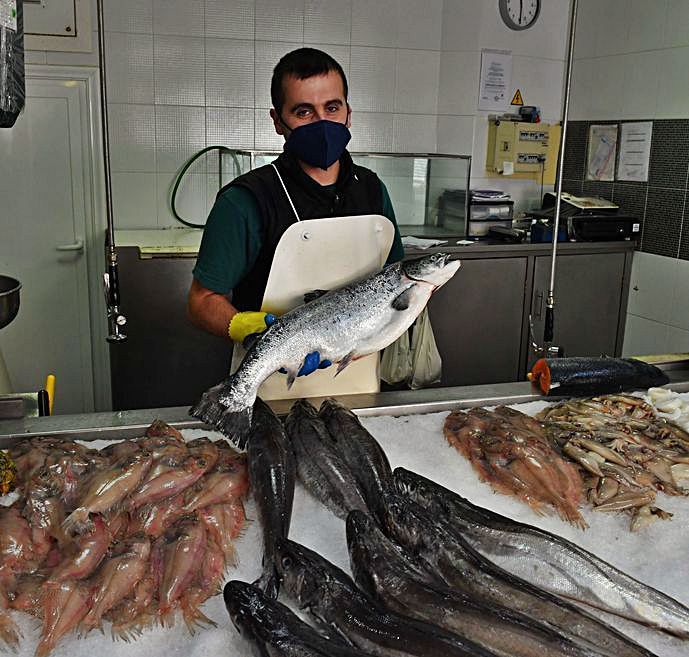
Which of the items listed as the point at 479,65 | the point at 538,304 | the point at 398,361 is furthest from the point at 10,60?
the point at 479,65

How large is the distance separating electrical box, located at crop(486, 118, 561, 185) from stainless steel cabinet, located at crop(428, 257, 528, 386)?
789 millimetres

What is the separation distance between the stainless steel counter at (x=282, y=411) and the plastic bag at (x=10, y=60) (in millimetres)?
754

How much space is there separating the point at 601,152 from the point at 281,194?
129 inches

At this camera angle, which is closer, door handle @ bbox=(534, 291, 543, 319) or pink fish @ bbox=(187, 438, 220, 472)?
pink fish @ bbox=(187, 438, 220, 472)

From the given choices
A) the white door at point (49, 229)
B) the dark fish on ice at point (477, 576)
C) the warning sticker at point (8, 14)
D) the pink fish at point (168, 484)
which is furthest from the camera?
the white door at point (49, 229)

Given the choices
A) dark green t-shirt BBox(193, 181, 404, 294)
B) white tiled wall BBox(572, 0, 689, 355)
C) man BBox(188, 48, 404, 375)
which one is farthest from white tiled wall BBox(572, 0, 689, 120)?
dark green t-shirt BBox(193, 181, 404, 294)

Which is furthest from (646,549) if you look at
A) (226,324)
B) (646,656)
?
(226,324)

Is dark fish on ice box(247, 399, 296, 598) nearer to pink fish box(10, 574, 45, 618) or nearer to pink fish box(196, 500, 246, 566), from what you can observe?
pink fish box(196, 500, 246, 566)

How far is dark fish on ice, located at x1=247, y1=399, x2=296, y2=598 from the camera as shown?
1405 mm

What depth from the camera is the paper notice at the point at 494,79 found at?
4988 mm

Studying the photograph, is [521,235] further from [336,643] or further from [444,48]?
[336,643]

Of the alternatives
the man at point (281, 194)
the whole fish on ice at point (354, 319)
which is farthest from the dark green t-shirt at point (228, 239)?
the whole fish on ice at point (354, 319)

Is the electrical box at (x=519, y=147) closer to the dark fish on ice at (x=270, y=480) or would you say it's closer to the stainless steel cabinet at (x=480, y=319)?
the stainless steel cabinet at (x=480, y=319)

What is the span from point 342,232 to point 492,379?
253 cm
